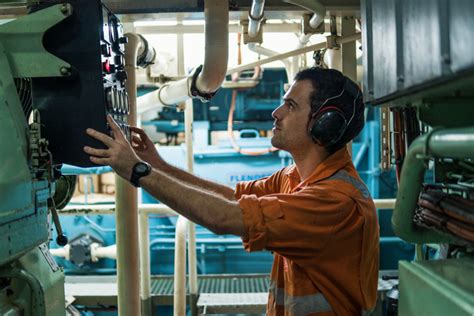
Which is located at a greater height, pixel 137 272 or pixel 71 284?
pixel 137 272

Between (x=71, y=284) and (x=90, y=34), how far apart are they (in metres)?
2.79

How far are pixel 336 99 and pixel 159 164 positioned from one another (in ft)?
2.42

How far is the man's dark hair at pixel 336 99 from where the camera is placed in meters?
1.53

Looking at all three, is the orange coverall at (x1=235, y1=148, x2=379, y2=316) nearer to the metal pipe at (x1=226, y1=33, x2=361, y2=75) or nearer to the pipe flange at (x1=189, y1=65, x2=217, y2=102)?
the metal pipe at (x1=226, y1=33, x2=361, y2=75)

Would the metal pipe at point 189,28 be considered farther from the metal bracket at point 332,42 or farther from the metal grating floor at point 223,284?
the metal grating floor at point 223,284

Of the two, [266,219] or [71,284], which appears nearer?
[266,219]

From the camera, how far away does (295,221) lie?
49.6 inches

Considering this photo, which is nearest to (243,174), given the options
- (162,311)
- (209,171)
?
(209,171)

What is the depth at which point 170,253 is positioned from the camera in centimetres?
488

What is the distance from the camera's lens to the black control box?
3.95ft

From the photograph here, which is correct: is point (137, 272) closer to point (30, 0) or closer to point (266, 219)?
point (266, 219)

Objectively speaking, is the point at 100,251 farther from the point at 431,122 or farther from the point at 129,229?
the point at 431,122

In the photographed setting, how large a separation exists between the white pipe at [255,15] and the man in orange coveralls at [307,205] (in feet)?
1.01

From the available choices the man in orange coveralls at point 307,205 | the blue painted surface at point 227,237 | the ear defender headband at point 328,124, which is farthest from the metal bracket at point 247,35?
the blue painted surface at point 227,237
